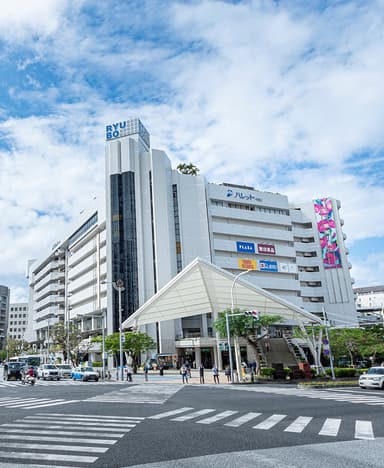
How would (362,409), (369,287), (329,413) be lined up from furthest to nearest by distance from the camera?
(369,287) < (362,409) < (329,413)

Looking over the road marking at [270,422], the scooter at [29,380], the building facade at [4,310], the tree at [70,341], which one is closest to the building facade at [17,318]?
the building facade at [4,310]

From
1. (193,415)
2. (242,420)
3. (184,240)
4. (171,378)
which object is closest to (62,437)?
(193,415)

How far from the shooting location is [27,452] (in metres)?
8.62

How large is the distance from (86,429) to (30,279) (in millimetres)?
117758

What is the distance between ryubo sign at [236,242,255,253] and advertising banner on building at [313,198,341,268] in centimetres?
1435

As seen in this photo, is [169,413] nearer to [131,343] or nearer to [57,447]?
[57,447]

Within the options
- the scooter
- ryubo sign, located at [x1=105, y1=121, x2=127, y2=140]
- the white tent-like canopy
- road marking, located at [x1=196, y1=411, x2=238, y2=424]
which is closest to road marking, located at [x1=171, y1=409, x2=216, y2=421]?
Answer: road marking, located at [x1=196, y1=411, x2=238, y2=424]

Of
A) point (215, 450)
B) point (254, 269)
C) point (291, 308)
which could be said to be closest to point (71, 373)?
point (291, 308)

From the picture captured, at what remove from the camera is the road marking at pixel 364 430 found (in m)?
9.83

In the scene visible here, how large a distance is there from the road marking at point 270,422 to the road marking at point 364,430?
219 centimetres

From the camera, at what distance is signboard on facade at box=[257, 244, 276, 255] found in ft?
237

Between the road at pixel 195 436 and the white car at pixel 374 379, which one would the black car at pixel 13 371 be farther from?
the white car at pixel 374 379

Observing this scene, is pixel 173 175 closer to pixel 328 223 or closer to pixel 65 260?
pixel 328 223

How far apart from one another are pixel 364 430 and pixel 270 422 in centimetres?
261
